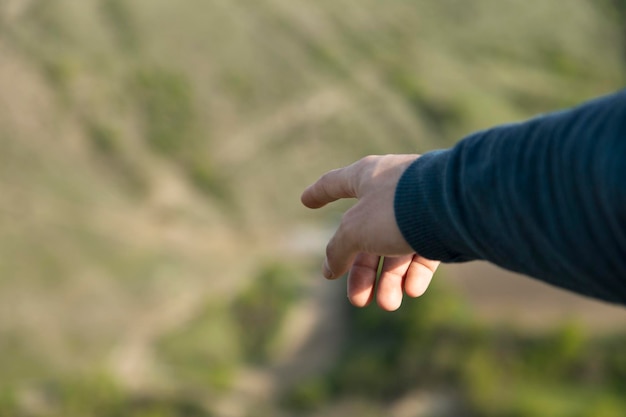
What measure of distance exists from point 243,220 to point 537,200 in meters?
9.27

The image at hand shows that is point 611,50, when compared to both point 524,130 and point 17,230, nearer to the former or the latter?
point 17,230

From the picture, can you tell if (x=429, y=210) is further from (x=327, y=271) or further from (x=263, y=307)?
(x=263, y=307)

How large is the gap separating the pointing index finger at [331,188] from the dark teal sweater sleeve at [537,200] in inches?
5.5

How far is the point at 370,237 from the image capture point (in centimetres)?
109

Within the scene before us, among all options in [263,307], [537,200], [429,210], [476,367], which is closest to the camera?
[537,200]

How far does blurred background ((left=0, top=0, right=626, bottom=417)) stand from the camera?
7.06 meters

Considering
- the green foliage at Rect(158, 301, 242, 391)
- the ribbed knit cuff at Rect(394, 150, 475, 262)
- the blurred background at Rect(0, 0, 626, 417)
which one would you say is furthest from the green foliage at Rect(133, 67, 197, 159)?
the ribbed knit cuff at Rect(394, 150, 475, 262)

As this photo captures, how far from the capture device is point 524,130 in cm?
94

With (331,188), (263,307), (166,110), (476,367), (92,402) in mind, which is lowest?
(331,188)

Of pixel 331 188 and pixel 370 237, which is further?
pixel 331 188

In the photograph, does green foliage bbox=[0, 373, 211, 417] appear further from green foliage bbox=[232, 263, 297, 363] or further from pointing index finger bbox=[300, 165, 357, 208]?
pointing index finger bbox=[300, 165, 357, 208]

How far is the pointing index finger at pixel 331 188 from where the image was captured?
119 cm

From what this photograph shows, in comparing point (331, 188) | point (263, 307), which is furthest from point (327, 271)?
point (263, 307)

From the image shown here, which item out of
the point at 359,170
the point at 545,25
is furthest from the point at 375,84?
the point at 359,170
